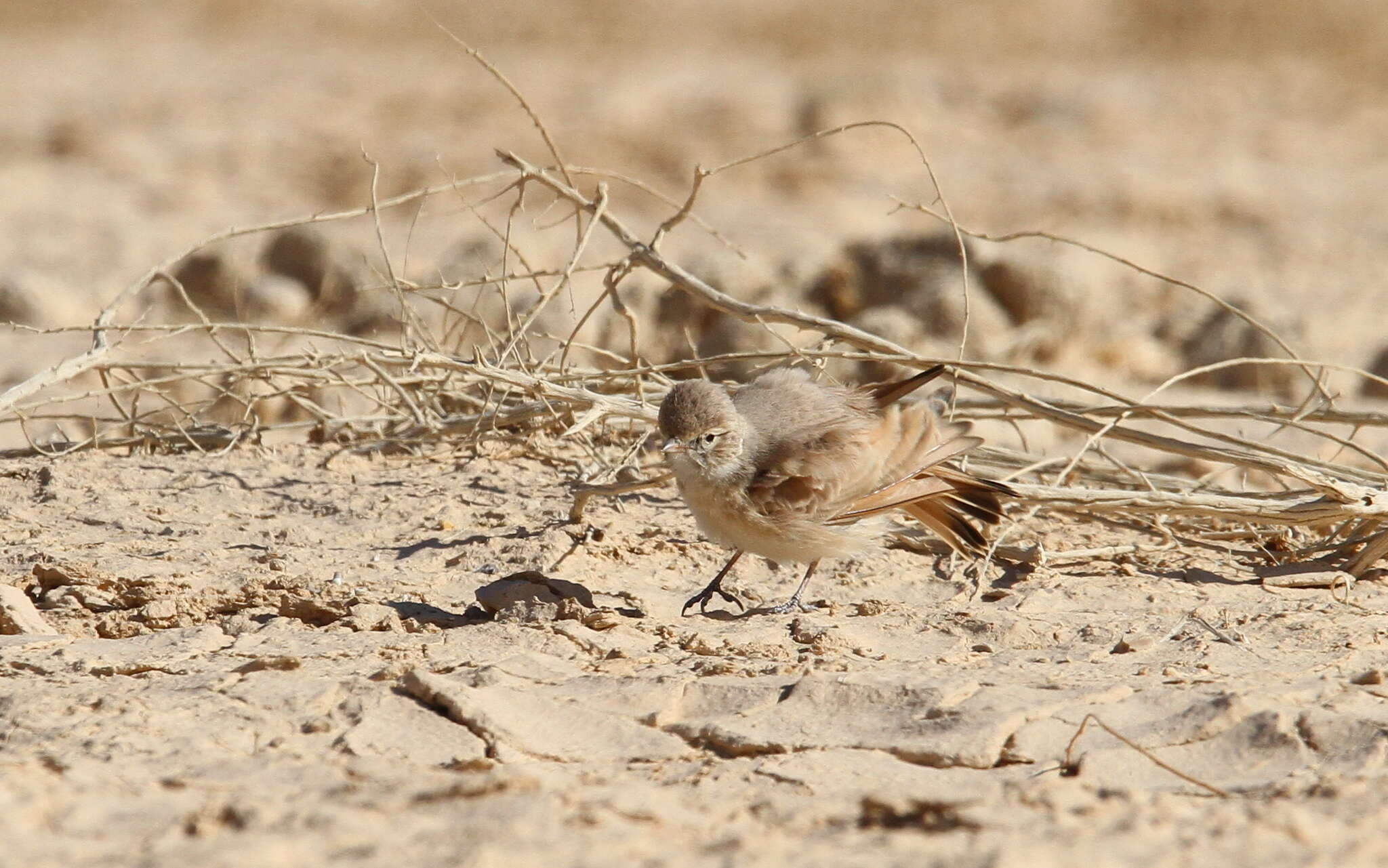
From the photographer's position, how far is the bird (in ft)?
14.6

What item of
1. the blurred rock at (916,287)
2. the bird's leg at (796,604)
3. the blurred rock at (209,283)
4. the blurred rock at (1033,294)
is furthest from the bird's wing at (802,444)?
the blurred rock at (209,283)

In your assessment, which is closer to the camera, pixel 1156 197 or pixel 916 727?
pixel 916 727

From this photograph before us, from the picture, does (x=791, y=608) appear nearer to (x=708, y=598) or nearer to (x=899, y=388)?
(x=708, y=598)

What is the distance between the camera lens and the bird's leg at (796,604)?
4461 millimetres

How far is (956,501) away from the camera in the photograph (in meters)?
4.72

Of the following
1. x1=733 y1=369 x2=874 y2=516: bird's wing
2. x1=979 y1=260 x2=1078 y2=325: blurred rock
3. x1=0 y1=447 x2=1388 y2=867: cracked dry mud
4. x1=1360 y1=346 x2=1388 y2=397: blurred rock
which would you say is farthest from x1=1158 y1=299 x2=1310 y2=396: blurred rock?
x1=733 y1=369 x2=874 y2=516: bird's wing

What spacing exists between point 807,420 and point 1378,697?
1907 mm

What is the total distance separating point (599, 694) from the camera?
3.50m

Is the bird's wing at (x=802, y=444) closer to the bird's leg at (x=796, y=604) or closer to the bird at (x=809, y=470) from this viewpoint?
the bird at (x=809, y=470)

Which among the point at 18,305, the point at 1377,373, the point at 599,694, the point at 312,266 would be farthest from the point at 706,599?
the point at 18,305

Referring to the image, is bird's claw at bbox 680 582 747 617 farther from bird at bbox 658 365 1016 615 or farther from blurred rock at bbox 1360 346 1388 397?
blurred rock at bbox 1360 346 1388 397

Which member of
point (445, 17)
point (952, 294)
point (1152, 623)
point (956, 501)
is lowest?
point (1152, 623)

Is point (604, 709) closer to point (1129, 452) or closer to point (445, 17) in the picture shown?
point (1129, 452)

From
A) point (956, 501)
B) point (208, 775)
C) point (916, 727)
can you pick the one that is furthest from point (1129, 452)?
point (208, 775)
